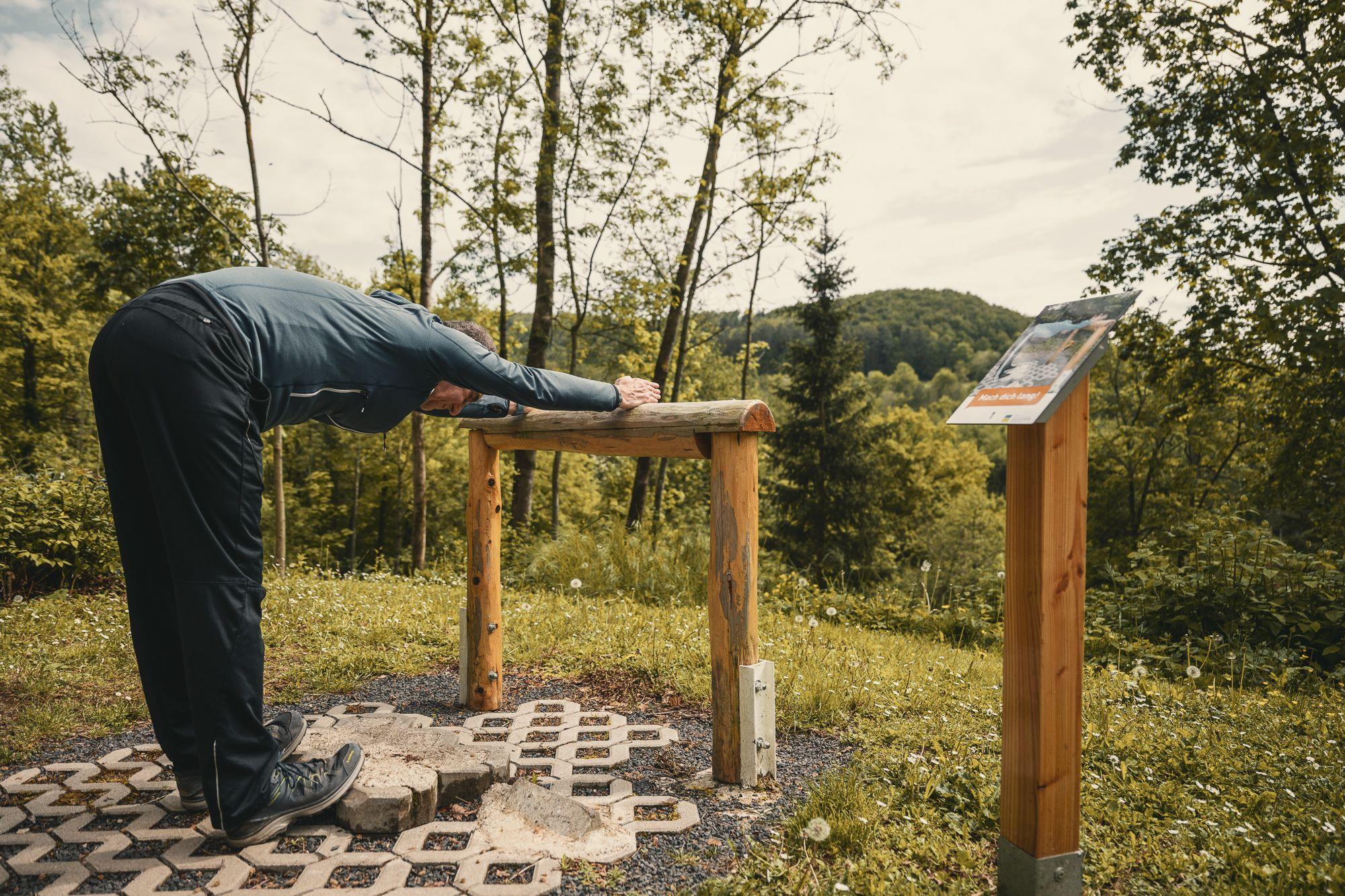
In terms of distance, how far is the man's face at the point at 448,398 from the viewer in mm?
3158

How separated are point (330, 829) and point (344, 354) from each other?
1.71m

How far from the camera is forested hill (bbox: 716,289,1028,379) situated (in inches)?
2852

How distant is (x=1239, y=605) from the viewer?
6.26 meters

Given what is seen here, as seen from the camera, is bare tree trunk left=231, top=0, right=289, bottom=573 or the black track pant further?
bare tree trunk left=231, top=0, right=289, bottom=573

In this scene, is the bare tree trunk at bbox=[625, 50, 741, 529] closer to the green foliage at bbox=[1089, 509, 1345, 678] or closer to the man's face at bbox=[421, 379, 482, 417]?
the green foliage at bbox=[1089, 509, 1345, 678]

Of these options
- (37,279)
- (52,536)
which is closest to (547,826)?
(52,536)

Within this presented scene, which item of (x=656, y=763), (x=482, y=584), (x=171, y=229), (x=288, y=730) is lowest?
(x=656, y=763)

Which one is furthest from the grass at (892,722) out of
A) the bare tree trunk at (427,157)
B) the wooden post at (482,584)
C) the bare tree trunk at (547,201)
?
the bare tree trunk at (547,201)

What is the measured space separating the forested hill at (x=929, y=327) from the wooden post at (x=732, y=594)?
71365mm

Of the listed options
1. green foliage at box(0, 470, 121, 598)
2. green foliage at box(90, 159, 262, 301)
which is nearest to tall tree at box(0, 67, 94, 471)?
green foliage at box(90, 159, 262, 301)

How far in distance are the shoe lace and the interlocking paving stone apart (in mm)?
149

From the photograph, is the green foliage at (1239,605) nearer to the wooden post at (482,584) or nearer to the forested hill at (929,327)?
the wooden post at (482,584)

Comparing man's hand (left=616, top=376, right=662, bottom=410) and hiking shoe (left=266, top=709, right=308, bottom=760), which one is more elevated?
man's hand (left=616, top=376, right=662, bottom=410)

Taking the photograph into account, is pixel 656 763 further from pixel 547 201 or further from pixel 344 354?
pixel 547 201
